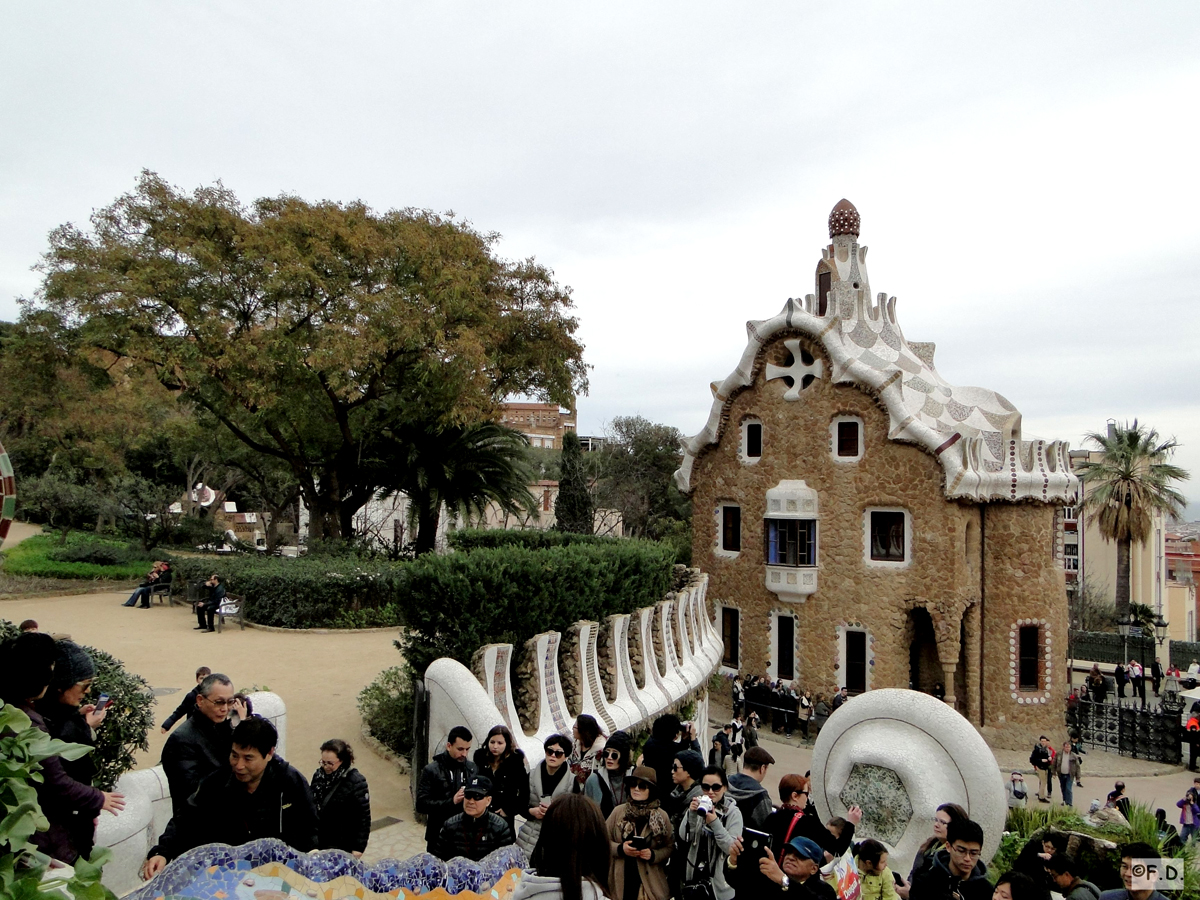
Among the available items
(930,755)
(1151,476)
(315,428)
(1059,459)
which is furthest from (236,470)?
(1151,476)

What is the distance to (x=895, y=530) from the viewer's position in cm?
2020

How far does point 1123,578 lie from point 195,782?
34.0 metres

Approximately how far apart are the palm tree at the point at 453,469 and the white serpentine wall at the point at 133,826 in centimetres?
2025

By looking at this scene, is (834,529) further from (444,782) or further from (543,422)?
(543,422)

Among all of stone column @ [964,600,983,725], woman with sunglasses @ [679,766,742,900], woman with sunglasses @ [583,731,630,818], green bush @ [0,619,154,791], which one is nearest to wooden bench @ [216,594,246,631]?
green bush @ [0,619,154,791]

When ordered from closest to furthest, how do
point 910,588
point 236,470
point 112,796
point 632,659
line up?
point 112,796 < point 632,659 < point 910,588 < point 236,470

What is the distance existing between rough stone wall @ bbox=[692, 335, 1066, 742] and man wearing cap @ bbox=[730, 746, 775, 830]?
15.7 metres

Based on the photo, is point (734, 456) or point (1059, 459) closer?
point (1059, 459)

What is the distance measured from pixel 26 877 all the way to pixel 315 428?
24354 millimetres

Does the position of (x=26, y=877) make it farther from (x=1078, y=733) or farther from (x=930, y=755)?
(x=1078, y=733)

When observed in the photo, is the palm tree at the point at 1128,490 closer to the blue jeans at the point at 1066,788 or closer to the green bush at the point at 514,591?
the blue jeans at the point at 1066,788

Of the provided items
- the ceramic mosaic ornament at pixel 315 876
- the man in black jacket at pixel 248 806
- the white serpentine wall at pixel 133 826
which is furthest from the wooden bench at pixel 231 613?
the ceramic mosaic ornament at pixel 315 876

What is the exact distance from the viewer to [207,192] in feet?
69.0

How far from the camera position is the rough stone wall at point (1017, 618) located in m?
20.0
